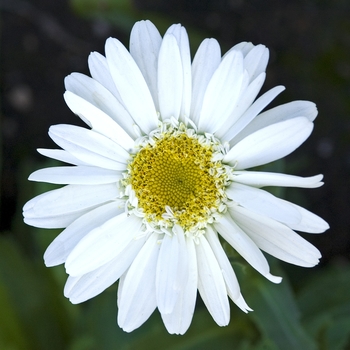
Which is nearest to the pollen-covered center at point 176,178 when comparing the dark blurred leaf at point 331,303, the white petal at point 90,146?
the white petal at point 90,146

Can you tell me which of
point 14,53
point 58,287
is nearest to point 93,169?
point 58,287

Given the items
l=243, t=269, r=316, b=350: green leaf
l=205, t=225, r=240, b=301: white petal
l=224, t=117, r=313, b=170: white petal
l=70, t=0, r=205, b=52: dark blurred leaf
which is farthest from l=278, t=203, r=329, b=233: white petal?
l=70, t=0, r=205, b=52: dark blurred leaf

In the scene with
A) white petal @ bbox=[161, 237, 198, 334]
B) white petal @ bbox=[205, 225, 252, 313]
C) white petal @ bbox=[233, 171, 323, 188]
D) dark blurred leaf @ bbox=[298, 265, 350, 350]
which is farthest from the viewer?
dark blurred leaf @ bbox=[298, 265, 350, 350]

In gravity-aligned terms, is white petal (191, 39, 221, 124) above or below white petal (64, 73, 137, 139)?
below

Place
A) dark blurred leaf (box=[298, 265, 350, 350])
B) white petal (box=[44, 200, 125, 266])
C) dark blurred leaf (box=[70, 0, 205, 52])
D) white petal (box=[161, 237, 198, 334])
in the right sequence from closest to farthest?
1. white petal (box=[161, 237, 198, 334])
2. white petal (box=[44, 200, 125, 266])
3. dark blurred leaf (box=[298, 265, 350, 350])
4. dark blurred leaf (box=[70, 0, 205, 52])

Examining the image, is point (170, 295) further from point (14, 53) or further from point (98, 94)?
point (14, 53)

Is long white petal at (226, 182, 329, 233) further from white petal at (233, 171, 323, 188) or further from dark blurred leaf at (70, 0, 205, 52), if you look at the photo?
dark blurred leaf at (70, 0, 205, 52)
